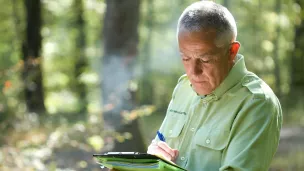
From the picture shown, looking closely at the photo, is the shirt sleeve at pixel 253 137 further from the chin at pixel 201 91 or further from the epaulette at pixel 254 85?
the chin at pixel 201 91

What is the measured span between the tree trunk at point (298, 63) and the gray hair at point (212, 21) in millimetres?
14067

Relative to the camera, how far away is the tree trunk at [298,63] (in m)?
16.3

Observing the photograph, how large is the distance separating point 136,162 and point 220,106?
1.70 ft

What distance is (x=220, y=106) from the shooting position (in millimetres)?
2482

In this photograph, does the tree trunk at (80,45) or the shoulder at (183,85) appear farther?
the tree trunk at (80,45)

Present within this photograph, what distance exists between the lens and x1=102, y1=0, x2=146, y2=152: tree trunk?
6906mm

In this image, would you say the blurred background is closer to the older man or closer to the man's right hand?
the man's right hand

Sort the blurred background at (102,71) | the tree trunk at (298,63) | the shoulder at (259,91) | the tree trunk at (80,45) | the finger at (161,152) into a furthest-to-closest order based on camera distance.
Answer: the tree trunk at (80,45)
the tree trunk at (298,63)
the blurred background at (102,71)
the finger at (161,152)
the shoulder at (259,91)

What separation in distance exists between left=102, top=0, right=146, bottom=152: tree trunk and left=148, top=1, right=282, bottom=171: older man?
427 centimetres

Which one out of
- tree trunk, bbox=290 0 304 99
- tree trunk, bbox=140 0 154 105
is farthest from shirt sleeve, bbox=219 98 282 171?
tree trunk, bbox=140 0 154 105

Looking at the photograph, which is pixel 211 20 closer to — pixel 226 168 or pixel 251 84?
pixel 251 84

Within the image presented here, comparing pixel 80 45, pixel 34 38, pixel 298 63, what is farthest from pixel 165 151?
pixel 80 45

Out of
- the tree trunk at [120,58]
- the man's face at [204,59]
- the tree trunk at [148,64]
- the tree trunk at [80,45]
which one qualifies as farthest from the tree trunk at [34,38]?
the man's face at [204,59]

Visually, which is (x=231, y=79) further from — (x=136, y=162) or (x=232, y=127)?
(x=136, y=162)
